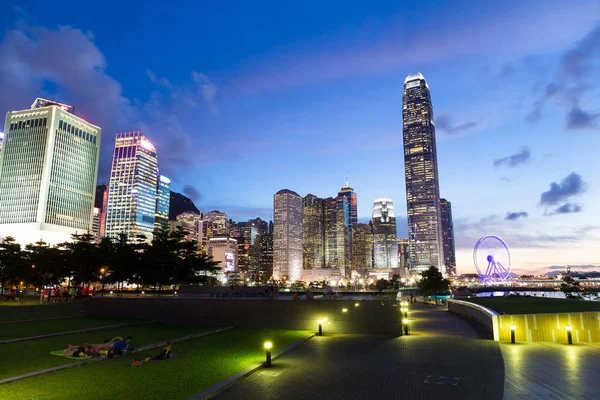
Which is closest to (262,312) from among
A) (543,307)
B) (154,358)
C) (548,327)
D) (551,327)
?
(154,358)

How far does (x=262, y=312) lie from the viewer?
2422 centimetres

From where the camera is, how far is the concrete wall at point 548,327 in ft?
58.4

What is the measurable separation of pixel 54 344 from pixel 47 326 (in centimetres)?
654

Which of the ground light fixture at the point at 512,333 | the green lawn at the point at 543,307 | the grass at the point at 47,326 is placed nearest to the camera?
the ground light fixture at the point at 512,333

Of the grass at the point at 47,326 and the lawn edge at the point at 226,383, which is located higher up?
the grass at the point at 47,326

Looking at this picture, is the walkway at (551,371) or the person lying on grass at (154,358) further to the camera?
the person lying on grass at (154,358)

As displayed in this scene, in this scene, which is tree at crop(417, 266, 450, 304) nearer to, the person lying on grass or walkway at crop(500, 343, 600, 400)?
walkway at crop(500, 343, 600, 400)

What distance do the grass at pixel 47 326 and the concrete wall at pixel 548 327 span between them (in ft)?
68.9

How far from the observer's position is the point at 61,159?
144750 millimetres

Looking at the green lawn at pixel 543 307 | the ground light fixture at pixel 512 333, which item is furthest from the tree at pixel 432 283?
the ground light fixture at pixel 512 333

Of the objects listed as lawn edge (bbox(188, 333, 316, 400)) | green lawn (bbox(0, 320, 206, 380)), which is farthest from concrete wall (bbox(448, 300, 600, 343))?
green lawn (bbox(0, 320, 206, 380))

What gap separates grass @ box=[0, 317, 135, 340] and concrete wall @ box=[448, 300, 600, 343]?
2099 centimetres

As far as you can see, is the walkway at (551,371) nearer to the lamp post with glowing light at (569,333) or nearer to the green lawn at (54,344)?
the lamp post with glowing light at (569,333)

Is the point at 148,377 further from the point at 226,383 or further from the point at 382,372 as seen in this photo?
the point at 382,372
